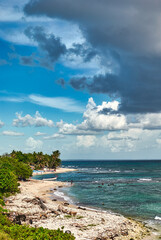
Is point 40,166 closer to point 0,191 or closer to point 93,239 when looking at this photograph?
point 0,191

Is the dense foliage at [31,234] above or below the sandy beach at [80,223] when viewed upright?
above

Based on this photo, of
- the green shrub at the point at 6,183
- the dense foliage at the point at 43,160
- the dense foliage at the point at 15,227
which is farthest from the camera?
the dense foliage at the point at 43,160

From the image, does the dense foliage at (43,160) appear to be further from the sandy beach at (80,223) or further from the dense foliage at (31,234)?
the dense foliage at (31,234)

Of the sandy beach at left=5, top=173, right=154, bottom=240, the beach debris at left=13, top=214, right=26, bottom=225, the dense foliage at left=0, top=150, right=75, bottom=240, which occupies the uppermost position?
the dense foliage at left=0, top=150, right=75, bottom=240

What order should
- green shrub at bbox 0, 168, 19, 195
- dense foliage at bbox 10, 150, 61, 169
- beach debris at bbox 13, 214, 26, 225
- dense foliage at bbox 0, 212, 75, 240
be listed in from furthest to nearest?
dense foliage at bbox 10, 150, 61, 169 < green shrub at bbox 0, 168, 19, 195 < beach debris at bbox 13, 214, 26, 225 < dense foliage at bbox 0, 212, 75, 240

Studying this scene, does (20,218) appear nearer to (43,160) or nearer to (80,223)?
(80,223)

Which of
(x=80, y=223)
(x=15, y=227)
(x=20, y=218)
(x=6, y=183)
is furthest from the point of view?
(x=6, y=183)

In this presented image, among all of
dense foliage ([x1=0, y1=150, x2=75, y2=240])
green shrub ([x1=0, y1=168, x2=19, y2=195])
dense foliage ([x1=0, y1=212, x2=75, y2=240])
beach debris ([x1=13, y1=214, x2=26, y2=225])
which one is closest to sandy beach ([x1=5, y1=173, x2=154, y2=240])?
beach debris ([x1=13, y1=214, x2=26, y2=225])

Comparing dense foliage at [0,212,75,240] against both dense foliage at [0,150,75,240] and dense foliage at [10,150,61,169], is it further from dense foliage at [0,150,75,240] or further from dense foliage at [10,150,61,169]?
dense foliage at [10,150,61,169]

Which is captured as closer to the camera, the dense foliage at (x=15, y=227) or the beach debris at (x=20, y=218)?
the dense foliage at (x=15, y=227)

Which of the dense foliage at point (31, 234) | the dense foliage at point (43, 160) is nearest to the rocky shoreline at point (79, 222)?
the dense foliage at point (31, 234)

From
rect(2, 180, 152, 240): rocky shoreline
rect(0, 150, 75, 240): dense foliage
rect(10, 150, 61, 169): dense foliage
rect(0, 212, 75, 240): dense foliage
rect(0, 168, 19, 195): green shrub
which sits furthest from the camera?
rect(10, 150, 61, 169): dense foliage

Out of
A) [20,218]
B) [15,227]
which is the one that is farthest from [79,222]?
[15,227]

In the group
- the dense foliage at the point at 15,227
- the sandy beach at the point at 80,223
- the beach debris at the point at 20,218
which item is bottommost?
the sandy beach at the point at 80,223
